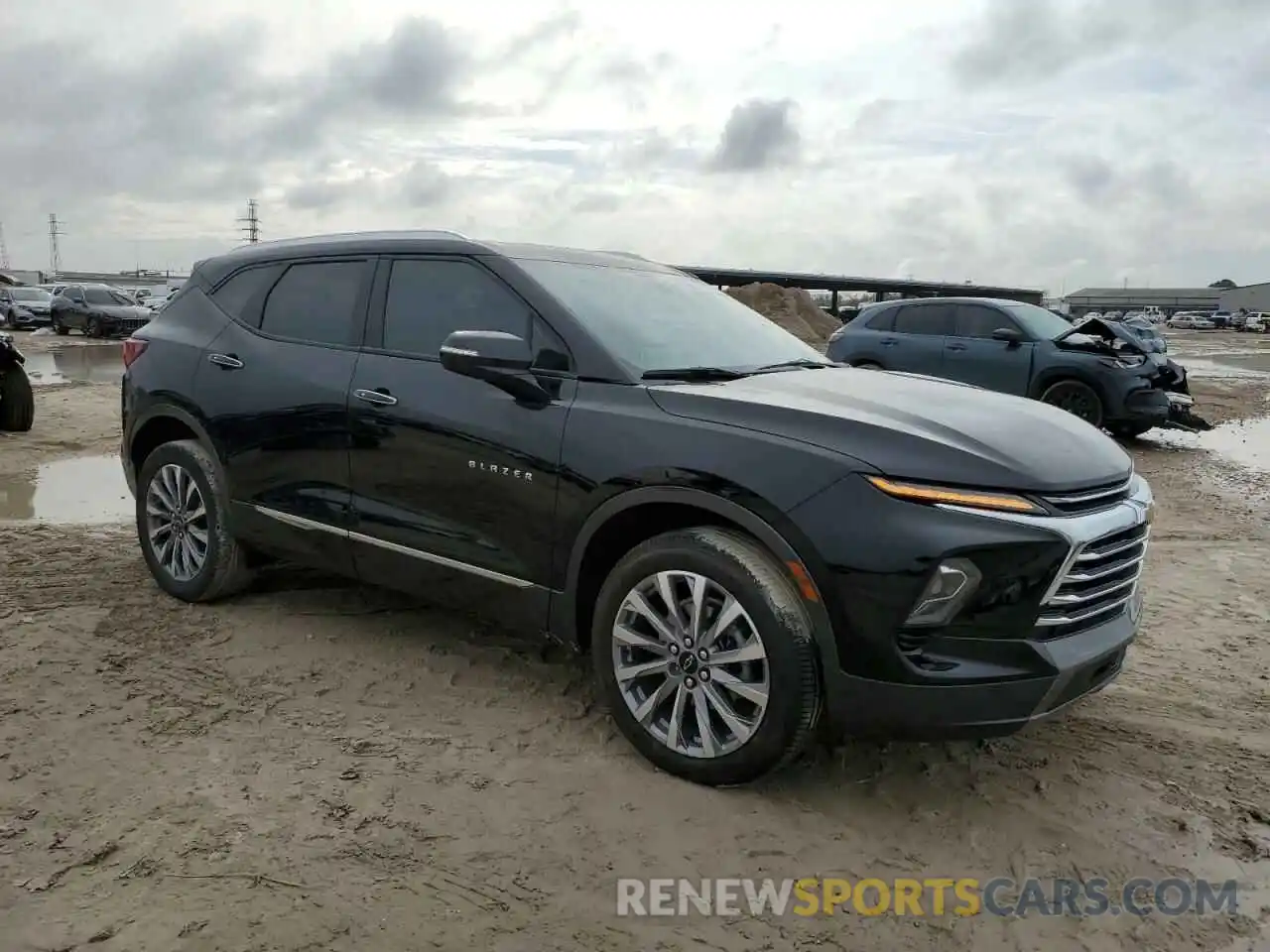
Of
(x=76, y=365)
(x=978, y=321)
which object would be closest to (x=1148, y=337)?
(x=978, y=321)

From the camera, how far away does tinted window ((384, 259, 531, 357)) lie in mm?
3859

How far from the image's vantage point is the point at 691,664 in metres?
3.21

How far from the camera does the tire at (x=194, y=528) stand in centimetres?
473

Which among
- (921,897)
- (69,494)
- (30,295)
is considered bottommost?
(921,897)

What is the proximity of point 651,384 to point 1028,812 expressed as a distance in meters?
1.87

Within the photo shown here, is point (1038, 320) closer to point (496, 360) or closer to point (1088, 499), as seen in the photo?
point (1088, 499)

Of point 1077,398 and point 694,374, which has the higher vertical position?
point 694,374

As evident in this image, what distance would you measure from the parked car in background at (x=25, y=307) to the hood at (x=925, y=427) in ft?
115

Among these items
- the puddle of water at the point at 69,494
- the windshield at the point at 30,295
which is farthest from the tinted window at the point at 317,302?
the windshield at the point at 30,295

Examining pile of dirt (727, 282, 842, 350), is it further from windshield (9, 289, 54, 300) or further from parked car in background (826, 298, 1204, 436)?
parked car in background (826, 298, 1204, 436)

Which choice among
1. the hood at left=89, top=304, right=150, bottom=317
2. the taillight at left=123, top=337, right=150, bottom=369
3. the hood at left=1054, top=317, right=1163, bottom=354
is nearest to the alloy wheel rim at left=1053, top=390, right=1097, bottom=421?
the hood at left=1054, top=317, right=1163, bottom=354

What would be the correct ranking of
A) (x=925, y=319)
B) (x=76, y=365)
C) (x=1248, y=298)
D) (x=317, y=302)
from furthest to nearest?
(x=1248, y=298) → (x=76, y=365) → (x=925, y=319) → (x=317, y=302)

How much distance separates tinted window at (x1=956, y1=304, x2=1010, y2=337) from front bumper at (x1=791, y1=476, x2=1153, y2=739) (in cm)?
948

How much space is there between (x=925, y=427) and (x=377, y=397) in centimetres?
215
